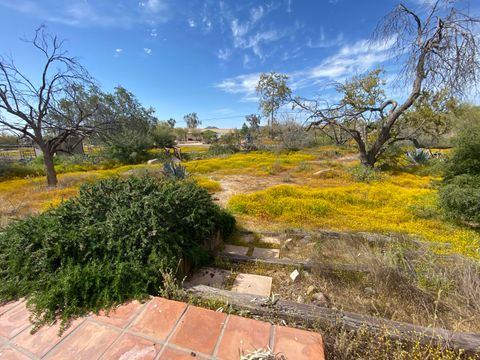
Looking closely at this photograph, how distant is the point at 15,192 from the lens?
7531 millimetres

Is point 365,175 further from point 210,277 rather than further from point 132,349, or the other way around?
point 132,349

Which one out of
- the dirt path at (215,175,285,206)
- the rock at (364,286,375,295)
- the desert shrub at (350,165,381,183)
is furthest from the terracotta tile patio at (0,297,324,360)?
the desert shrub at (350,165,381,183)

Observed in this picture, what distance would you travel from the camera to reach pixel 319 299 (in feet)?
6.91

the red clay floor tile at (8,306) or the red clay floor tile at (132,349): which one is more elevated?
the red clay floor tile at (132,349)

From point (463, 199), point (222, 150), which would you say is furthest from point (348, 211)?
point (222, 150)

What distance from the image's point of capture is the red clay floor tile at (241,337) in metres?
1.18

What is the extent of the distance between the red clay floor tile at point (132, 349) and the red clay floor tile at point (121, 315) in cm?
13

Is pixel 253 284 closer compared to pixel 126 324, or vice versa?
pixel 126 324

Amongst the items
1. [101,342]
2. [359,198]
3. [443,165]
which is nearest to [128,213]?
[101,342]

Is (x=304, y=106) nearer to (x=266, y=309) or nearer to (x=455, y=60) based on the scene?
(x=455, y=60)

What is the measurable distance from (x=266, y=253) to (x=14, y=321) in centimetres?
267

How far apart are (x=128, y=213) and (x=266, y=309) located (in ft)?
5.50

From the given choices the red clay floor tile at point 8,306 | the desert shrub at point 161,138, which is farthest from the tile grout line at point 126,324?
the desert shrub at point 161,138

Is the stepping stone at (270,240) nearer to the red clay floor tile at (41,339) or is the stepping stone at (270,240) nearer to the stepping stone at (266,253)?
the stepping stone at (266,253)
